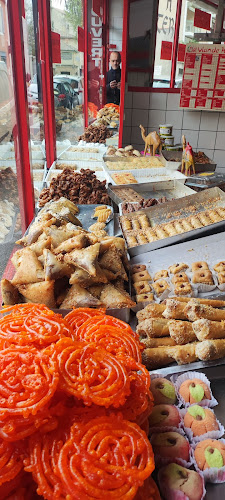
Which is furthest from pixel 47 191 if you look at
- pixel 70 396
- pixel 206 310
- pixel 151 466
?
pixel 151 466

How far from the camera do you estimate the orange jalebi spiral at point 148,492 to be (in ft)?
3.15

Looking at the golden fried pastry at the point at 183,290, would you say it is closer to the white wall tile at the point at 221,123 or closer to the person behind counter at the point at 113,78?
the white wall tile at the point at 221,123

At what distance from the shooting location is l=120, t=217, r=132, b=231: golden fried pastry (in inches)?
122

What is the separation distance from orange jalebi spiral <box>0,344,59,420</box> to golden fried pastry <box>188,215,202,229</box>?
85.1 inches

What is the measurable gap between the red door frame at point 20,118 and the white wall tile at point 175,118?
4.10 m

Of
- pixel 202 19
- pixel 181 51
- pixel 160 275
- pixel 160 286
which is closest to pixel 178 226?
pixel 160 275

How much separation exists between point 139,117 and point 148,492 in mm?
6579

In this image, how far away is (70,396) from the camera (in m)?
1.08

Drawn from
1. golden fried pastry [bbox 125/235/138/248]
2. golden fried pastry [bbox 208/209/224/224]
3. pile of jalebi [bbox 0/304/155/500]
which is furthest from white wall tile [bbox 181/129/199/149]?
pile of jalebi [bbox 0/304/155/500]

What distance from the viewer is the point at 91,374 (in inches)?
41.1

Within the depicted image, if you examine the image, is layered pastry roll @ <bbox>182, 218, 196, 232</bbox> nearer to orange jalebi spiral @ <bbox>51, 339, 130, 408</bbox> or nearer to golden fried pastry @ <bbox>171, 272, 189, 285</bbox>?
golden fried pastry @ <bbox>171, 272, 189, 285</bbox>

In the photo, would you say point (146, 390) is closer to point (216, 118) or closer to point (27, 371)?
point (27, 371)

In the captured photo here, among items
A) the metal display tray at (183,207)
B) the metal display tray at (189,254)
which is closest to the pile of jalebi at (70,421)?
the metal display tray at (189,254)

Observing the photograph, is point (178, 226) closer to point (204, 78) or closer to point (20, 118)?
point (20, 118)
